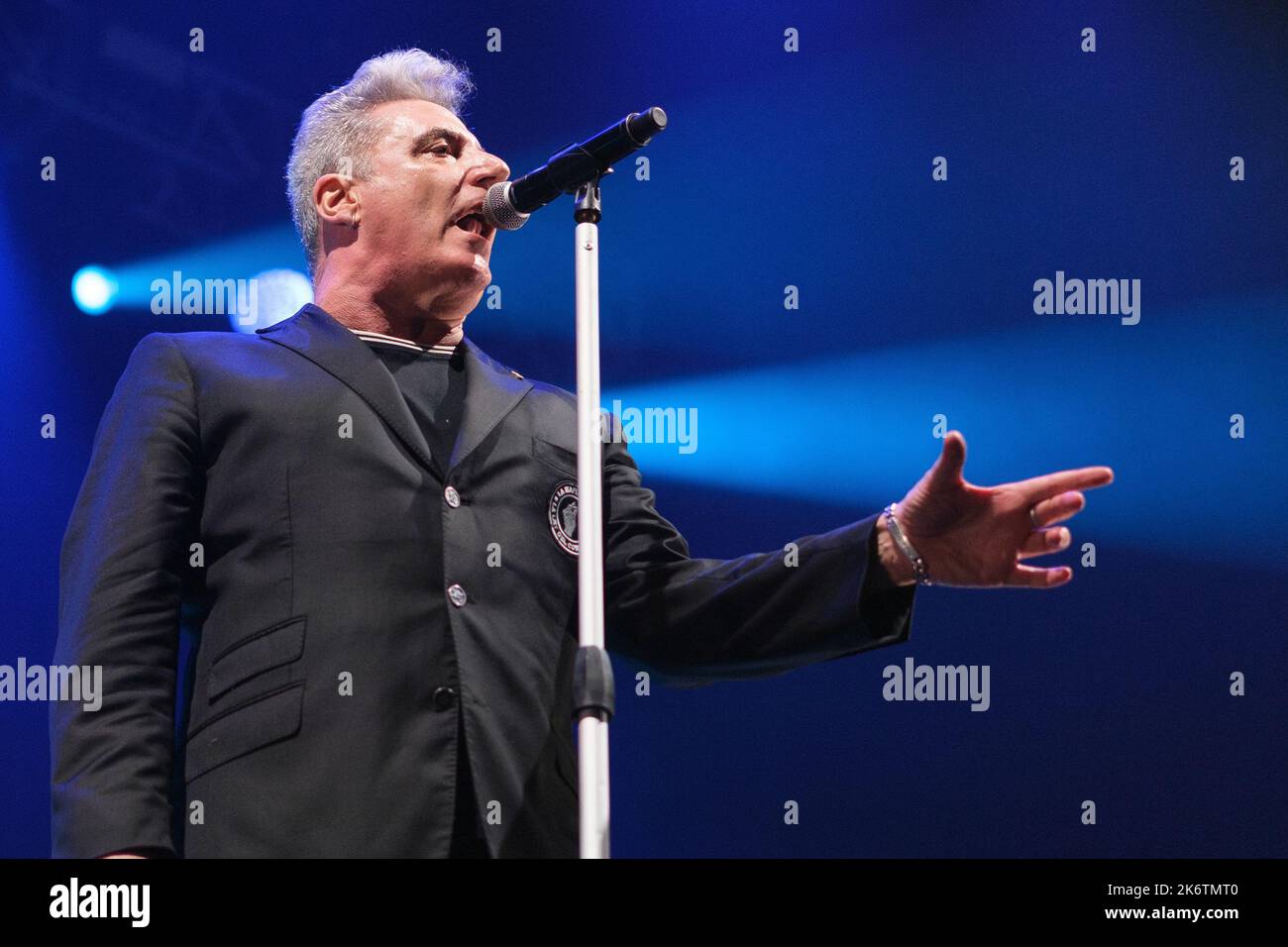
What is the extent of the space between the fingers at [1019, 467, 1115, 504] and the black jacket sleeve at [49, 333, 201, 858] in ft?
3.77

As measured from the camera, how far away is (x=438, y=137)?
2.37 meters

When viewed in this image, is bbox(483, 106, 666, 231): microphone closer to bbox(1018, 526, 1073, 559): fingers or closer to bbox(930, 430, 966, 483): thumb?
bbox(930, 430, 966, 483): thumb

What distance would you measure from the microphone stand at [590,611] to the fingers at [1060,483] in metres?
0.57

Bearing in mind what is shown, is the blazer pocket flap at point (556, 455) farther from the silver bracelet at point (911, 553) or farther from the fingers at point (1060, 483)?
the fingers at point (1060, 483)

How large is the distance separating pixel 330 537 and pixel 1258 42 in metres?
2.26

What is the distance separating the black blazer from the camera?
6.03ft

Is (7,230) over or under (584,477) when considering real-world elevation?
over

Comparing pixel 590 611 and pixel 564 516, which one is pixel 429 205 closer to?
pixel 564 516

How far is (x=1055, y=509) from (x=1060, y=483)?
1.5 inches

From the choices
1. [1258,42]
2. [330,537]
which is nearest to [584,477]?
[330,537]

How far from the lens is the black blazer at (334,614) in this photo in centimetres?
184

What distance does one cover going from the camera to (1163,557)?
2.75m
